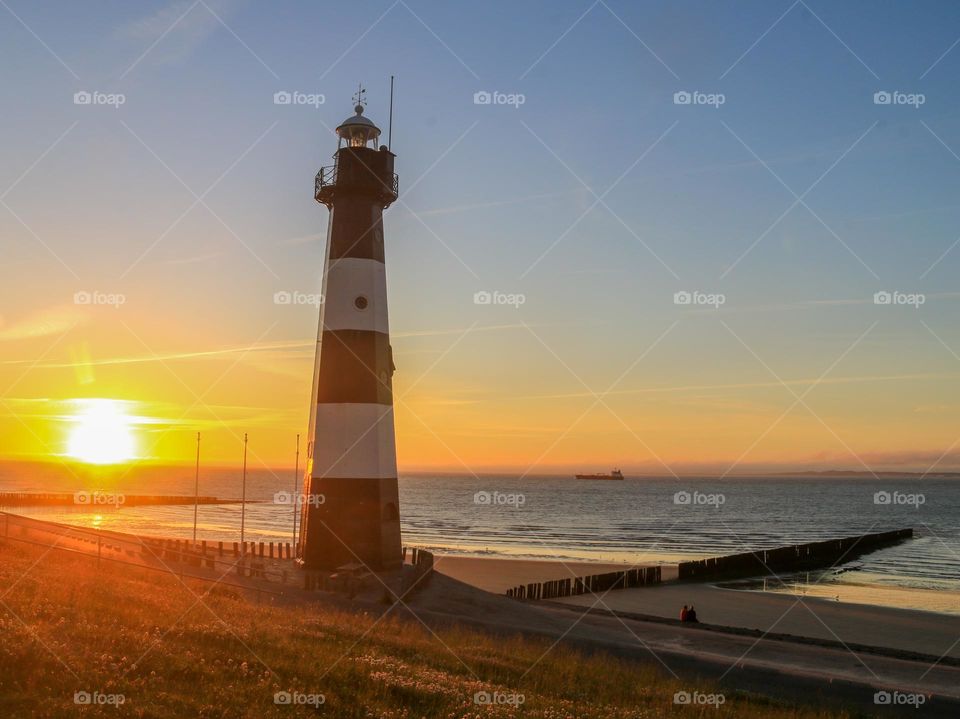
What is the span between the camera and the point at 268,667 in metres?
12.2

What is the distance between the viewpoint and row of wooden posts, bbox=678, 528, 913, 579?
162 ft

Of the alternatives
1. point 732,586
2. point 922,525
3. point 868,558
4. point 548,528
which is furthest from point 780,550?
point 922,525

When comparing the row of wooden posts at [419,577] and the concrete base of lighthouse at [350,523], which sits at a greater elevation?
the concrete base of lighthouse at [350,523]

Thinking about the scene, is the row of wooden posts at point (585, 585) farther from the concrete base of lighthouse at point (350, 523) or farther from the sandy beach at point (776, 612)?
the concrete base of lighthouse at point (350, 523)

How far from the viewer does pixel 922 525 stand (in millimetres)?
99188

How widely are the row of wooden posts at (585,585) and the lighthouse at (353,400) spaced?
1147 cm

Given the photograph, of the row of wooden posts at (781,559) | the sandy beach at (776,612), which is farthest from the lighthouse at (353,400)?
the row of wooden posts at (781,559)

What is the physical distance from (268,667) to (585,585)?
3065 centimetres

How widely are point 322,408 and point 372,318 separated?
3.39 metres

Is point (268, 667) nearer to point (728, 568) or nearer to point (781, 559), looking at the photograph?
point (728, 568)

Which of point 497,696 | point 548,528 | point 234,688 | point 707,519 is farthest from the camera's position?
point 707,519

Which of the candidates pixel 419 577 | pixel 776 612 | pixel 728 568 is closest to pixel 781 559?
pixel 728 568

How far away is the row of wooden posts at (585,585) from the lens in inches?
1467

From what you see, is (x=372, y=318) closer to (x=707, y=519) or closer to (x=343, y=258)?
(x=343, y=258)
